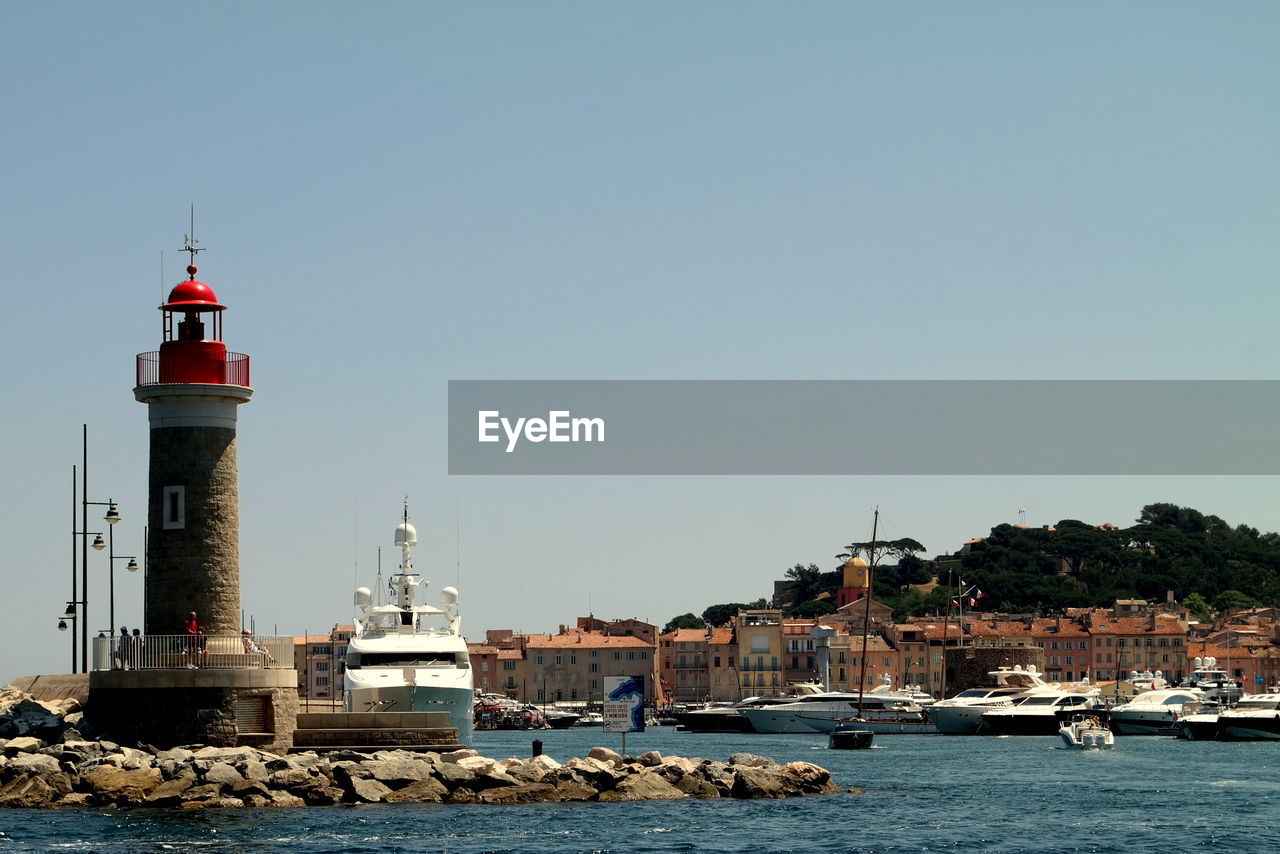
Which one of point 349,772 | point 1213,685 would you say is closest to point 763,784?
point 349,772

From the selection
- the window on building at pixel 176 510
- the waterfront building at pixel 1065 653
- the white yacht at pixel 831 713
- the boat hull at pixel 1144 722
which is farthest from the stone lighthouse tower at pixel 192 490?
the waterfront building at pixel 1065 653

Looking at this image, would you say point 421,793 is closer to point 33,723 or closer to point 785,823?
point 785,823

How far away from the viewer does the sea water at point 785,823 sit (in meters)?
30.7

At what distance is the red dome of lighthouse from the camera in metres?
37.6

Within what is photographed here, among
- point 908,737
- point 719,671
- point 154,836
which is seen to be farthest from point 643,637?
point 154,836

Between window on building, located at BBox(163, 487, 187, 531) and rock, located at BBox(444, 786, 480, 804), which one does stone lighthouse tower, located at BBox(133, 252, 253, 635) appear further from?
rock, located at BBox(444, 786, 480, 804)

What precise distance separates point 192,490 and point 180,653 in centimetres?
317

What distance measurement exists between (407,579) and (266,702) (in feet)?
61.3

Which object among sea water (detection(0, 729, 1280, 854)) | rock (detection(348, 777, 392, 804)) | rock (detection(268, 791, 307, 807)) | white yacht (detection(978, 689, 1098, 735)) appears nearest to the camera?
sea water (detection(0, 729, 1280, 854))

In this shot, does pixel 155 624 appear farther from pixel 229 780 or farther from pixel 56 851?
pixel 56 851

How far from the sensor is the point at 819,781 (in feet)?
135

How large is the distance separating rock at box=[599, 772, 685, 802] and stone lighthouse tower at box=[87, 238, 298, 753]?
6608 mm

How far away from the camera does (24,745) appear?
120 feet

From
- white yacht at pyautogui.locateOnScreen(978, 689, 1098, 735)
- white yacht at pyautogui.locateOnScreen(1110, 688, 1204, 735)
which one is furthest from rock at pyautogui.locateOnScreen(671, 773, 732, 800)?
white yacht at pyautogui.locateOnScreen(978, 689, 1098, 735)
